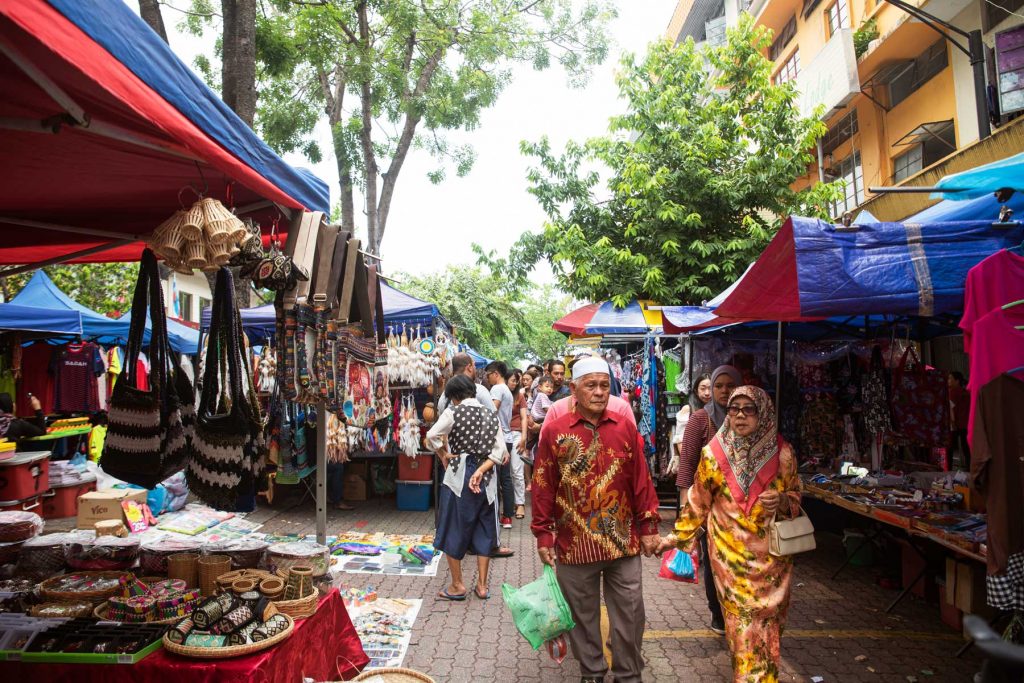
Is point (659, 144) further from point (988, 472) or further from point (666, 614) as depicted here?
point (988, 472)

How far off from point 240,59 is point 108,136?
24.0 feet

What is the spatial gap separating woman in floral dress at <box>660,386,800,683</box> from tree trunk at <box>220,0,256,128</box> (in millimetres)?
A: 7639

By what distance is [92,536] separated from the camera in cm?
398

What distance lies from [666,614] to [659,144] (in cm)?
1031

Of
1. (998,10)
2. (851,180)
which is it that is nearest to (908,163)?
(851,180)

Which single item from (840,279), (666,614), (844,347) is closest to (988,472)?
(840,279)

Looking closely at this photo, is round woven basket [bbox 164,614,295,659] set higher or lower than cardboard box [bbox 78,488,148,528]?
higher

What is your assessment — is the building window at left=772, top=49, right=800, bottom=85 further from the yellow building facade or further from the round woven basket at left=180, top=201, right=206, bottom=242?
the round woven basket at left=180, top=201, right=206, bottom=242

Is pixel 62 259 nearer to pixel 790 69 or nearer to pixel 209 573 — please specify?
pixel 209 573

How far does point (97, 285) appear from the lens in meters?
15.8

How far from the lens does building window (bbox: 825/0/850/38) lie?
14688 millimetres

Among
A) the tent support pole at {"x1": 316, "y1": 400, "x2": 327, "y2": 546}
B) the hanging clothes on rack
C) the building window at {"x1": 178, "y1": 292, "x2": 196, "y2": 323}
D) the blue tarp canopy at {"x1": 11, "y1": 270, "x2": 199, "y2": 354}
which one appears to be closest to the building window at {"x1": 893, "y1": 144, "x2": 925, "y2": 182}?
the tent support pole at {"x1": 316, "y1": 400, "x2": 327, "y2": 546}

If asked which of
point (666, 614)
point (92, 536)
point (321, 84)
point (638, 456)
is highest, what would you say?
point (321, 84)

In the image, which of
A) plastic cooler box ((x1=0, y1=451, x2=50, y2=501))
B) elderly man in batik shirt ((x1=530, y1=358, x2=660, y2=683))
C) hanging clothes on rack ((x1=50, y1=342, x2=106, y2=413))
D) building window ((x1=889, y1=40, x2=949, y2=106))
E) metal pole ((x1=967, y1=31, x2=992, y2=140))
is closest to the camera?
elderly man in batik shirt ((x1=530, y1=358, x2=660, y2=683))
